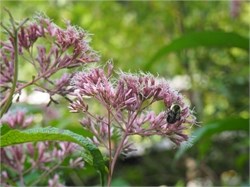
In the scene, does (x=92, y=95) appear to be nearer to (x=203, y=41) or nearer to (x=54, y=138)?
(x=54, y=138)

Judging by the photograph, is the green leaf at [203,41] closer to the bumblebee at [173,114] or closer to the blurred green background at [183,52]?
the blurred green background at [183,52]

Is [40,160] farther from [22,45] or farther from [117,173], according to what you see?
[117,173]

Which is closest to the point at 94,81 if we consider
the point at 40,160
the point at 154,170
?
the point at 40,160

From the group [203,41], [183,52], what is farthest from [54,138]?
[183,52]

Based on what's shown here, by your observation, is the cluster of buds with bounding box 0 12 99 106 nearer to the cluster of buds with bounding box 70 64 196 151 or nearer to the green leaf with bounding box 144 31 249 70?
the cluster of buds with bounding box 70 64 196 151

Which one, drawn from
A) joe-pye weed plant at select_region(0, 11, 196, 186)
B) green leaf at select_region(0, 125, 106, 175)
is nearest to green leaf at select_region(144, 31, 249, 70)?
joe-pye weed plant at select_region(0, 11, 196, 186)

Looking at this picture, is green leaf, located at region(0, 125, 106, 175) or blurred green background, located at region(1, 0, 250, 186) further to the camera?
blurred green background, located at region(1, 0, 250, 186)

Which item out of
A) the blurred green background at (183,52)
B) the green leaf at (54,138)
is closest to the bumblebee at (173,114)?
the green leaf at (54,138)
